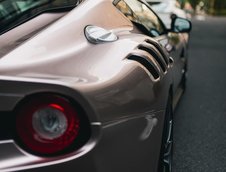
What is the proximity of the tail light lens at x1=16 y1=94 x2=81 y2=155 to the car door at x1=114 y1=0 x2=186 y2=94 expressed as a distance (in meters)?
1.20

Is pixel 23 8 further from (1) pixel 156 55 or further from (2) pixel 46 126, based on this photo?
(2) pixel 46 126

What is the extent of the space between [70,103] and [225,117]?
413cm

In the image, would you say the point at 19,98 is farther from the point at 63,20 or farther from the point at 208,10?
the point at 208,10

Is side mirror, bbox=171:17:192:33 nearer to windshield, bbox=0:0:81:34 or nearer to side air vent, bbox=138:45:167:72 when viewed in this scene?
side air vent, bbox=138:45:167:72

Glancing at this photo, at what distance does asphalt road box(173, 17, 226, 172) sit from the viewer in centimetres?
444

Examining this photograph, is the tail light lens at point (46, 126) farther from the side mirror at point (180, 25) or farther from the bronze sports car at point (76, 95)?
the side mirror at point (180, 25)

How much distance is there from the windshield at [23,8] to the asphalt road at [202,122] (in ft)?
6.01

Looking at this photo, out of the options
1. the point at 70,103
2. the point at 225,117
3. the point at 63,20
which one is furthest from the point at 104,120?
the point at 225,117

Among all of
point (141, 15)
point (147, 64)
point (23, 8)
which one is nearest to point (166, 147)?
point (147, 64)

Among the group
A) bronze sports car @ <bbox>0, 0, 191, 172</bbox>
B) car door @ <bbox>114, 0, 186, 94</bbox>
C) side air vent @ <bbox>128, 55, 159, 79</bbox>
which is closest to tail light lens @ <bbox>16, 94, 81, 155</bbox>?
bronze sports car @ <bbox>0, 0, 191, 172</bbox>

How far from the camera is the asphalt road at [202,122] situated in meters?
4.44

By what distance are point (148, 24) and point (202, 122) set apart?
187cm

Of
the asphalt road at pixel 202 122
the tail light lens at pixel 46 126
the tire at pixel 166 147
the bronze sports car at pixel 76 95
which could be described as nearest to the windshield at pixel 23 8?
the bronze sports car at pixel 76 95

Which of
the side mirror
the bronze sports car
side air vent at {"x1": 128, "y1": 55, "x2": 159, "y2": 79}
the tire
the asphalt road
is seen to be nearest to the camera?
the bronze sports car
